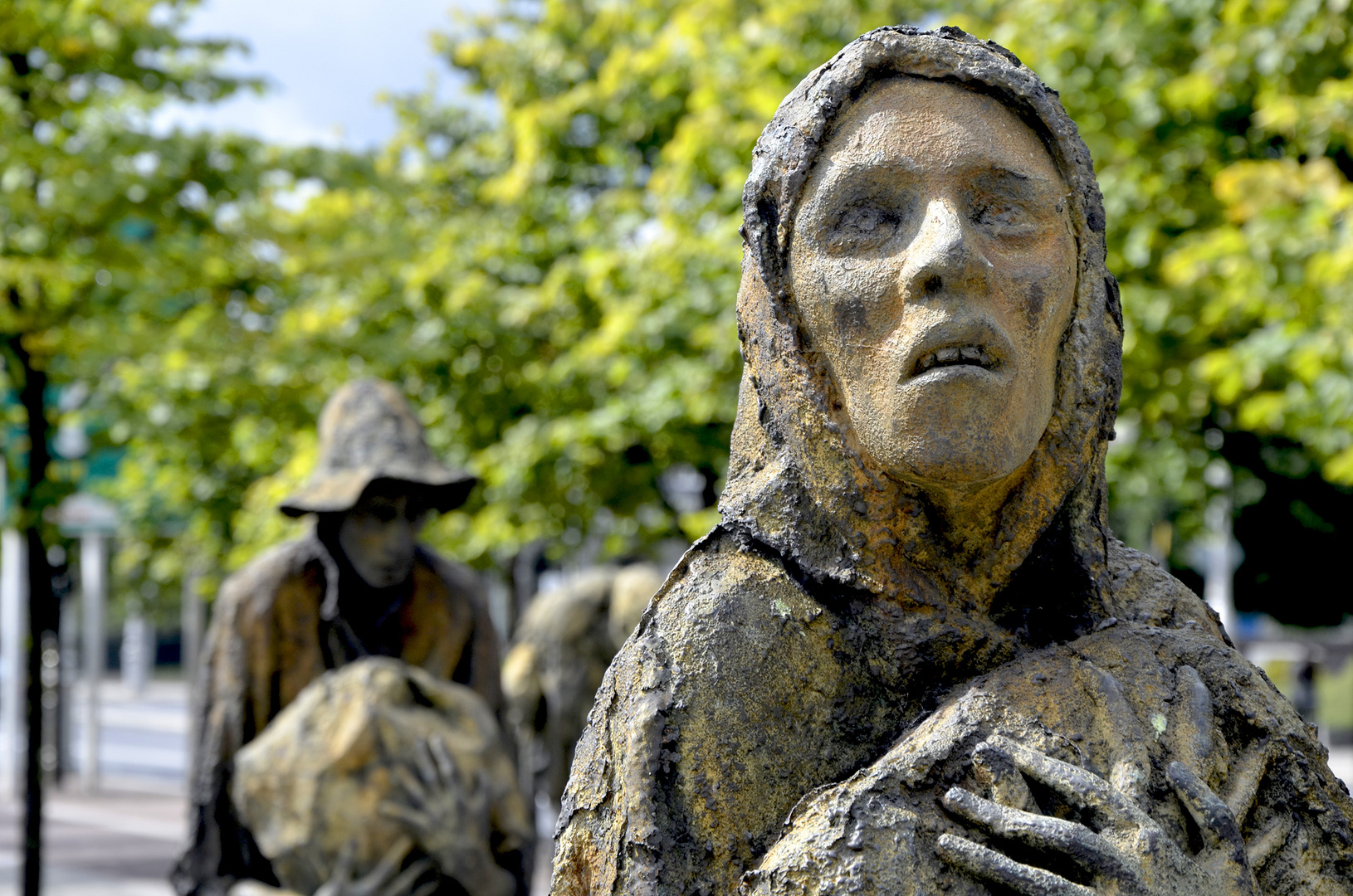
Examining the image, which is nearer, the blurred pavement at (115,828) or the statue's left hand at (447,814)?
the statue's left hand at (447,814)

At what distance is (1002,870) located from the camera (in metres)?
1.82

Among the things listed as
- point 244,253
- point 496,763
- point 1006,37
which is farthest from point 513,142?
point 496,763

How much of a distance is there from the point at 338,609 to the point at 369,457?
0.61m

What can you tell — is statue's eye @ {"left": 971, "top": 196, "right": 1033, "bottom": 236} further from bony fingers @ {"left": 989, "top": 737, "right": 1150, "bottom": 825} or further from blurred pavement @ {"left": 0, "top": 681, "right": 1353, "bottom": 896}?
blurred pavement @ {"left": 0, "top": 681, "right": 1353, "bottom": 896}

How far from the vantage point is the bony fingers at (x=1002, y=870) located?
5.87 feet

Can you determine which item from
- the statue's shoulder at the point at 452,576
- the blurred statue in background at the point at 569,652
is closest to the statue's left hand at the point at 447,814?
the statue's shoulder at the point at 452,576

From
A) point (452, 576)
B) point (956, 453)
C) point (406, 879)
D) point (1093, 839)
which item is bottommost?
point (406, 879)

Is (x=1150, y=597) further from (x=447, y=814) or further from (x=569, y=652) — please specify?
(x=569, y=652)

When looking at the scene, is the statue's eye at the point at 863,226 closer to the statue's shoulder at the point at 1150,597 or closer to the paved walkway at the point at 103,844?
the statue's shoulder at the point at 1150,597

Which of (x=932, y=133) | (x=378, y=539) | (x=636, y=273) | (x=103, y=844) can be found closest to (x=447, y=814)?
(x=378, y=539)

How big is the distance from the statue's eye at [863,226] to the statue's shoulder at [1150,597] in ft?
2.10

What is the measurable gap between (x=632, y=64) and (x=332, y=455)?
653 centimetres

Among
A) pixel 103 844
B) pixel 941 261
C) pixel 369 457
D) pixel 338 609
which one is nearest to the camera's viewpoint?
pixel 941 261

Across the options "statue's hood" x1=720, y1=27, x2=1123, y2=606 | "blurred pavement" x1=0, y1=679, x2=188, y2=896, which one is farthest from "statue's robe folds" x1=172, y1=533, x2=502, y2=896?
"blurred pavement" x1=0, y1=679, x2=188, y2=896
